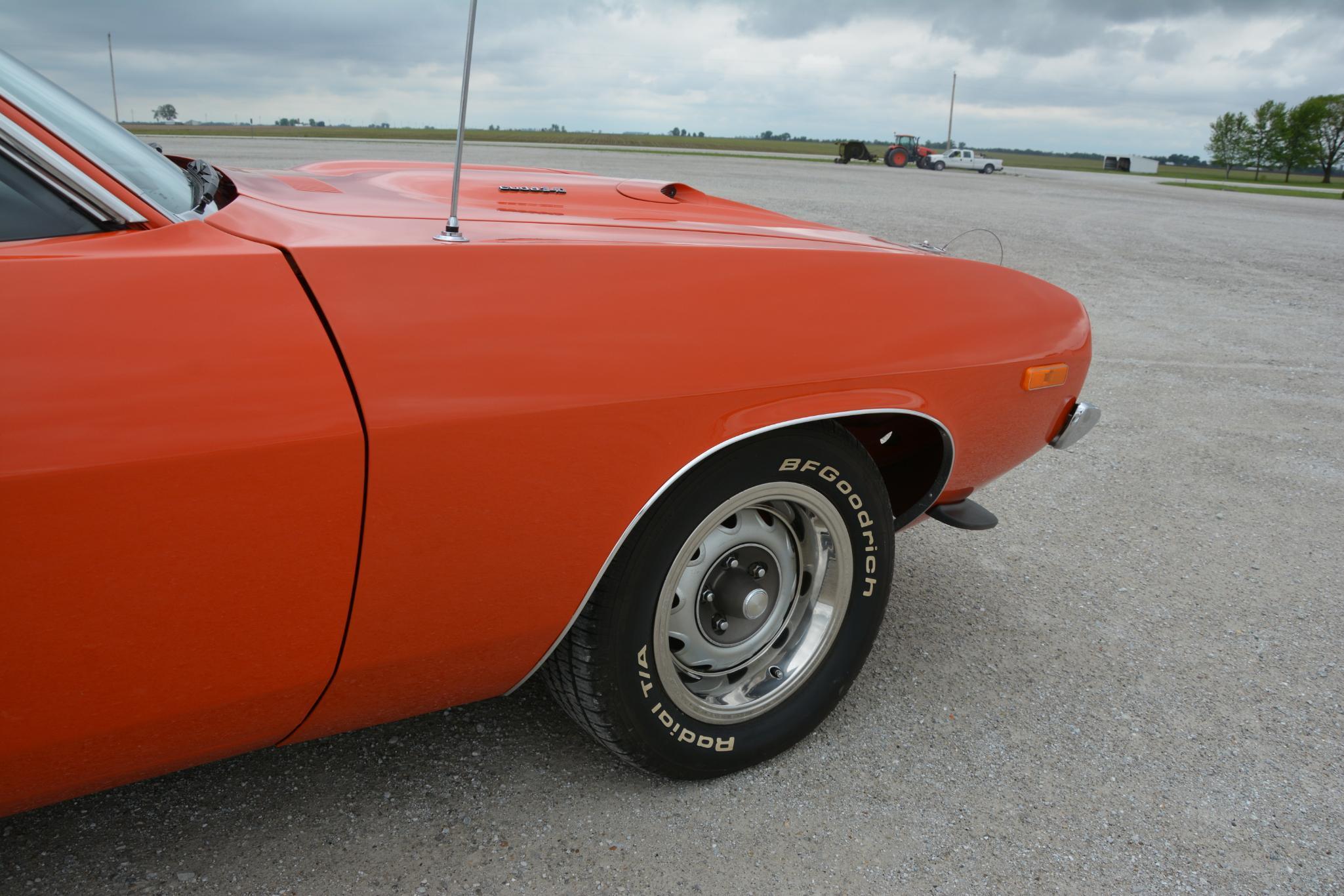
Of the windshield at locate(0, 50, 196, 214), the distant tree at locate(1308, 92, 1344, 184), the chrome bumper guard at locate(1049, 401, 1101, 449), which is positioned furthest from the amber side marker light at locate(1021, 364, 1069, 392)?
the distant tree at locate(1308, 92, 1344, 184)

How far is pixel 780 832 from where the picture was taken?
194 cm

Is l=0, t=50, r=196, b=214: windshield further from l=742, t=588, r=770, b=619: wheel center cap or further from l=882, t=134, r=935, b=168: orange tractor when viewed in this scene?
l=882, t=134, r=935, b=168: orange tractor

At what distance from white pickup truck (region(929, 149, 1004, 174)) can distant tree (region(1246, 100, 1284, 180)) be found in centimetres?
5217

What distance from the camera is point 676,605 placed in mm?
1966

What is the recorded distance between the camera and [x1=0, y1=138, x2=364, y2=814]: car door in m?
1.18

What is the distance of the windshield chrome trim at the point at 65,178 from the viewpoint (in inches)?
A: 49.7

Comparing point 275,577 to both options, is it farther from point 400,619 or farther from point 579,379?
point 579,379

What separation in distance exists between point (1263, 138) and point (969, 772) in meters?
99.6

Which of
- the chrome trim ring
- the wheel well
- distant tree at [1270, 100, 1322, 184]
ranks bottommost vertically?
the chrome trim ring

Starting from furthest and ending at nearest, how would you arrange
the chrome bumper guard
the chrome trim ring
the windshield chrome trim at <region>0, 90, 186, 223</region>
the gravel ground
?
the chrome bumper guard < the chrome trim ring < the gravel ground < the windshield chrome trim at <region>0, 90, 186, 223</region>

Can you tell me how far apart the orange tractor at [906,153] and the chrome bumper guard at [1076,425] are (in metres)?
37.9

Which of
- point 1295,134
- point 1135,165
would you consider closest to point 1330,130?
point 1295,134

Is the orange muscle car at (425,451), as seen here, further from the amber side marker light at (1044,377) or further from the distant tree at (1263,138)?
the distant tree at (1263,138)

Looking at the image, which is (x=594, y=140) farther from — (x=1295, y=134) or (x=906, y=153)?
(x=1295, y=134)
